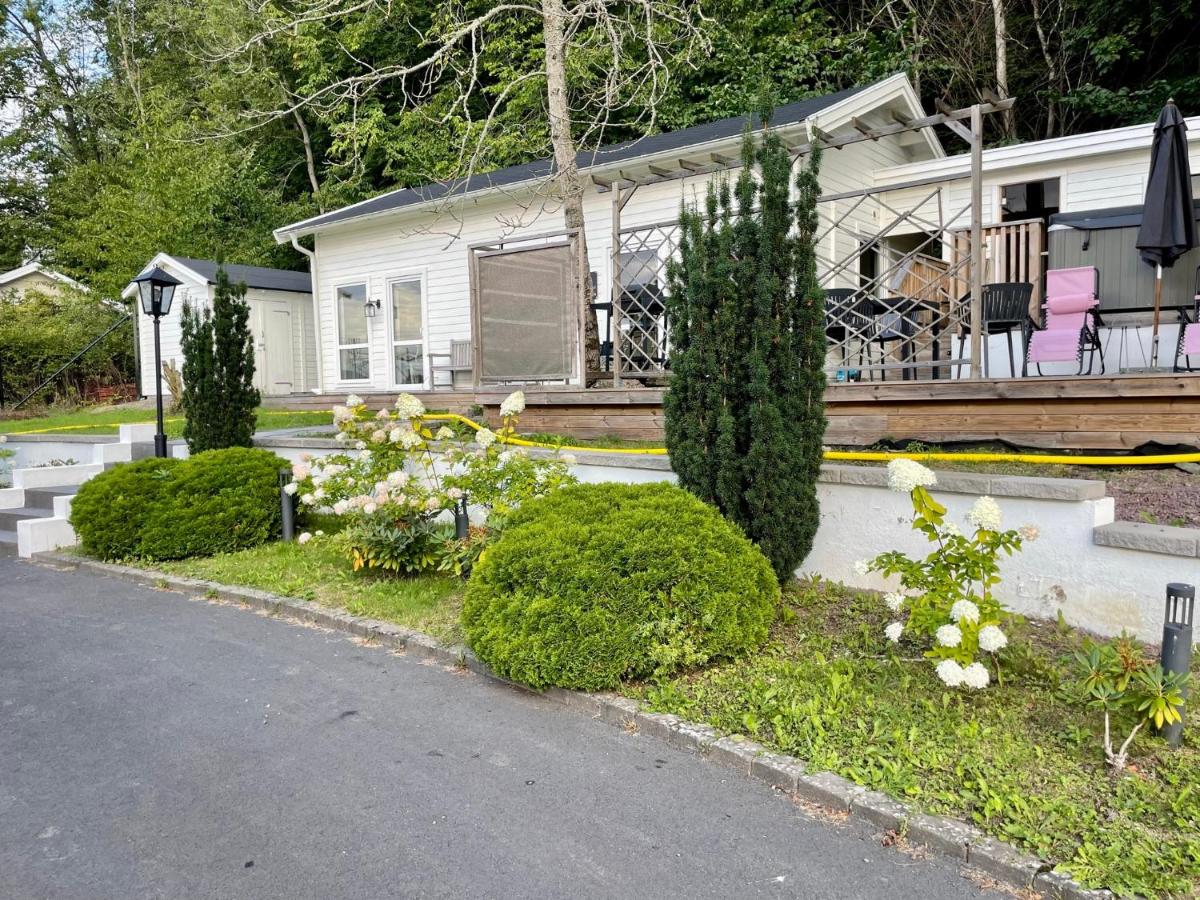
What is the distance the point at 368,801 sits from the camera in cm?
294

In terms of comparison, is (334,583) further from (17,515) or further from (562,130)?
(562,130)

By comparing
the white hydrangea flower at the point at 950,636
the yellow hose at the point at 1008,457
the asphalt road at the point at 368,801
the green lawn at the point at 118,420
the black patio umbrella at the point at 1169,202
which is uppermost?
the black patio umbrella at the point at 1169,202

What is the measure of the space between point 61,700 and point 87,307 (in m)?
18.4

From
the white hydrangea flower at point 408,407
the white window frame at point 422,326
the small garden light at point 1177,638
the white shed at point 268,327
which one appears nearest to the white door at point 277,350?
the white shed at point 268,327

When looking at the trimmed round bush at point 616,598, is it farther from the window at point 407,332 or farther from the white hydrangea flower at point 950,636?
the window at point 407,332

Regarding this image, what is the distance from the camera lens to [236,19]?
18891 millimetres

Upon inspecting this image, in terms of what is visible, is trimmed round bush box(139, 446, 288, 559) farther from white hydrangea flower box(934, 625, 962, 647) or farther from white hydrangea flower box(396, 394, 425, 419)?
white hydrangea flower box(934, 625, 962, 647)

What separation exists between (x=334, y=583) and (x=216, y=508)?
182 centimetres

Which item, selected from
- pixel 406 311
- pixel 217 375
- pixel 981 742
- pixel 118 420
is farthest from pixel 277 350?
pixel 981 742

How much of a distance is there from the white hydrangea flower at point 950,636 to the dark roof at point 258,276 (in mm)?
16387

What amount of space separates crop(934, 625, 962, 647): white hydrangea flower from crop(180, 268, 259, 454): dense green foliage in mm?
7017

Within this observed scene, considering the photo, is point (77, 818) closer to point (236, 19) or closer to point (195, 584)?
point (195, 584)

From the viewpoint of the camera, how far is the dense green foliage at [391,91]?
618 inches

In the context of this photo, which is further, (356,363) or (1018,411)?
(356,363)
